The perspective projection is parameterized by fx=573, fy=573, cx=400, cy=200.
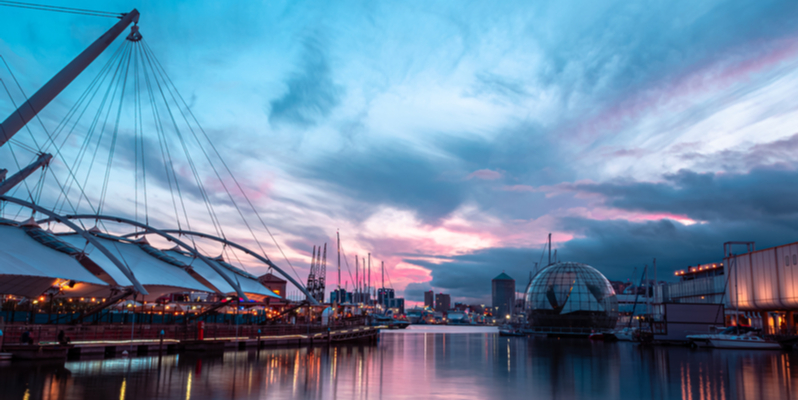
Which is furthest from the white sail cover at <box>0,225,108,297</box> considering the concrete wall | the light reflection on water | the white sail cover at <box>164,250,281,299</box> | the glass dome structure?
the glass dome structure

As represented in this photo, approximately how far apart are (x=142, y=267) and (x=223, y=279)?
10335mm

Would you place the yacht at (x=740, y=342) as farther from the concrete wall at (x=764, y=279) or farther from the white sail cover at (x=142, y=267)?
the white sail cover at (x=142, y=267)

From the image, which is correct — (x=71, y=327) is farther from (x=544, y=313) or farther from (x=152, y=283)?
(x=544, y=313)

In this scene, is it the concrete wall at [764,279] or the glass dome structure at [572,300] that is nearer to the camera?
the concrete wall at [764,279]

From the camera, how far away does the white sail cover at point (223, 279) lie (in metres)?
54.5

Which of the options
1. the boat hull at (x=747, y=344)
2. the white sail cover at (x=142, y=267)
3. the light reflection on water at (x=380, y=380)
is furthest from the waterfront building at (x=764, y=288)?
the white sail cover at (x=142, y=267)

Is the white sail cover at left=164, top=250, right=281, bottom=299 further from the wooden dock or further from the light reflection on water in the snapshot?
the light reflection on water

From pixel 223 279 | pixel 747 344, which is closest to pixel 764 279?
pixel 747 344

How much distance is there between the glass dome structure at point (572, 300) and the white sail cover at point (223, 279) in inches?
2048

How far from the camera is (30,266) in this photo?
35812 mm

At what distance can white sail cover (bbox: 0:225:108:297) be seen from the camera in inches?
1390

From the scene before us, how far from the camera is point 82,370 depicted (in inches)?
1046

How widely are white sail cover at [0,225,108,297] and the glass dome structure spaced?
237 feet

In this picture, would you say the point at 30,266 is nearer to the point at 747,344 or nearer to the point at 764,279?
the point at 747,344
